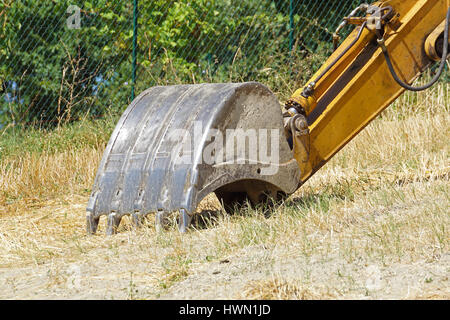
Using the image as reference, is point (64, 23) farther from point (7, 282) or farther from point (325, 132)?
point (7, 282)

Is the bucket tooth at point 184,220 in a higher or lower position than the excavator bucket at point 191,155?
lower

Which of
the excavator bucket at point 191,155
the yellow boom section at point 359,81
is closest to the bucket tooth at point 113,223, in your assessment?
the excavator bucket at point 191,155

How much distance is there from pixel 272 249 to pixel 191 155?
0.95 meters

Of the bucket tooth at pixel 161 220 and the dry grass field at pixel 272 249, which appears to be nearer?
the dry grass field at pixel 272 249

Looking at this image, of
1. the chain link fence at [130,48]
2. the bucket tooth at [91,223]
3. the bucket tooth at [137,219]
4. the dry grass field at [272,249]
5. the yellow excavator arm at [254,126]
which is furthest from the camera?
the chain link fence at [130,48]

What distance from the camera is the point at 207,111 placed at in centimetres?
453

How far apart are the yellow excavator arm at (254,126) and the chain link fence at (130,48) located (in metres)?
4.05

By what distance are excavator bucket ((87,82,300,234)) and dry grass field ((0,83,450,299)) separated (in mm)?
180

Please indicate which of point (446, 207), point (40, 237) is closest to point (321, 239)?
point (446, 207)

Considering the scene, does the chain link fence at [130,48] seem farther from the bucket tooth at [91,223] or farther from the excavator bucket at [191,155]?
the bucket tooth at [91,223]

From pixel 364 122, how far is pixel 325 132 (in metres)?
0.29

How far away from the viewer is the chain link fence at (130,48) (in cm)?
961

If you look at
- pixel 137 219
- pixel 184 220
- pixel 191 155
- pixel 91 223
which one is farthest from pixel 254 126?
pixel 91 223

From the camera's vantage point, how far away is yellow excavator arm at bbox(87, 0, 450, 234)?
14.6ft
